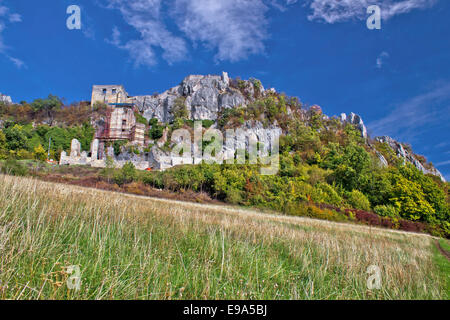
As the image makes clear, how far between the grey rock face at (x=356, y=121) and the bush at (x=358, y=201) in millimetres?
62607

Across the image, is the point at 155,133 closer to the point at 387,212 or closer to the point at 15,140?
the point at 15,140

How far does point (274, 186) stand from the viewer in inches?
1634

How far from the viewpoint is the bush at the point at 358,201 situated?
39531 millimetres

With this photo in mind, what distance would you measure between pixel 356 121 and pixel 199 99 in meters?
74.3

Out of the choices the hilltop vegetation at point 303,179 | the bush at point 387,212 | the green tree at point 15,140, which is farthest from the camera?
the green tree at point 15,140

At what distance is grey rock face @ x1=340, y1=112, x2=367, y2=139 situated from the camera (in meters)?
95.3

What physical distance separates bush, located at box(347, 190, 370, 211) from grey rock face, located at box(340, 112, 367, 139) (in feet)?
205

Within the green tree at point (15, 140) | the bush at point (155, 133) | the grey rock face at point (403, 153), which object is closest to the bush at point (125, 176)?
the green tree at point (15, 140)

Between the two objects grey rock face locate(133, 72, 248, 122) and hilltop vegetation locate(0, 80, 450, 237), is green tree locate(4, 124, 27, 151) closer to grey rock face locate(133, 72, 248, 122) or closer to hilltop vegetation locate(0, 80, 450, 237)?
hilltop vegetation locate(0, 80, 450, 237)

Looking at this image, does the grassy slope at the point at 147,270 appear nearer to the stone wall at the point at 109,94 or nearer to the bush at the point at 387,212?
the bush at the point at 387,212

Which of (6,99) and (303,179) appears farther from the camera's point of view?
(6,99)

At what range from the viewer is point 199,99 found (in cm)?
9781

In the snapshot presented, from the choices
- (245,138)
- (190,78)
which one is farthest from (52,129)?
(245,138)

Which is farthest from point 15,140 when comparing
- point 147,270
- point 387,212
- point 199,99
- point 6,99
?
point 387,212
